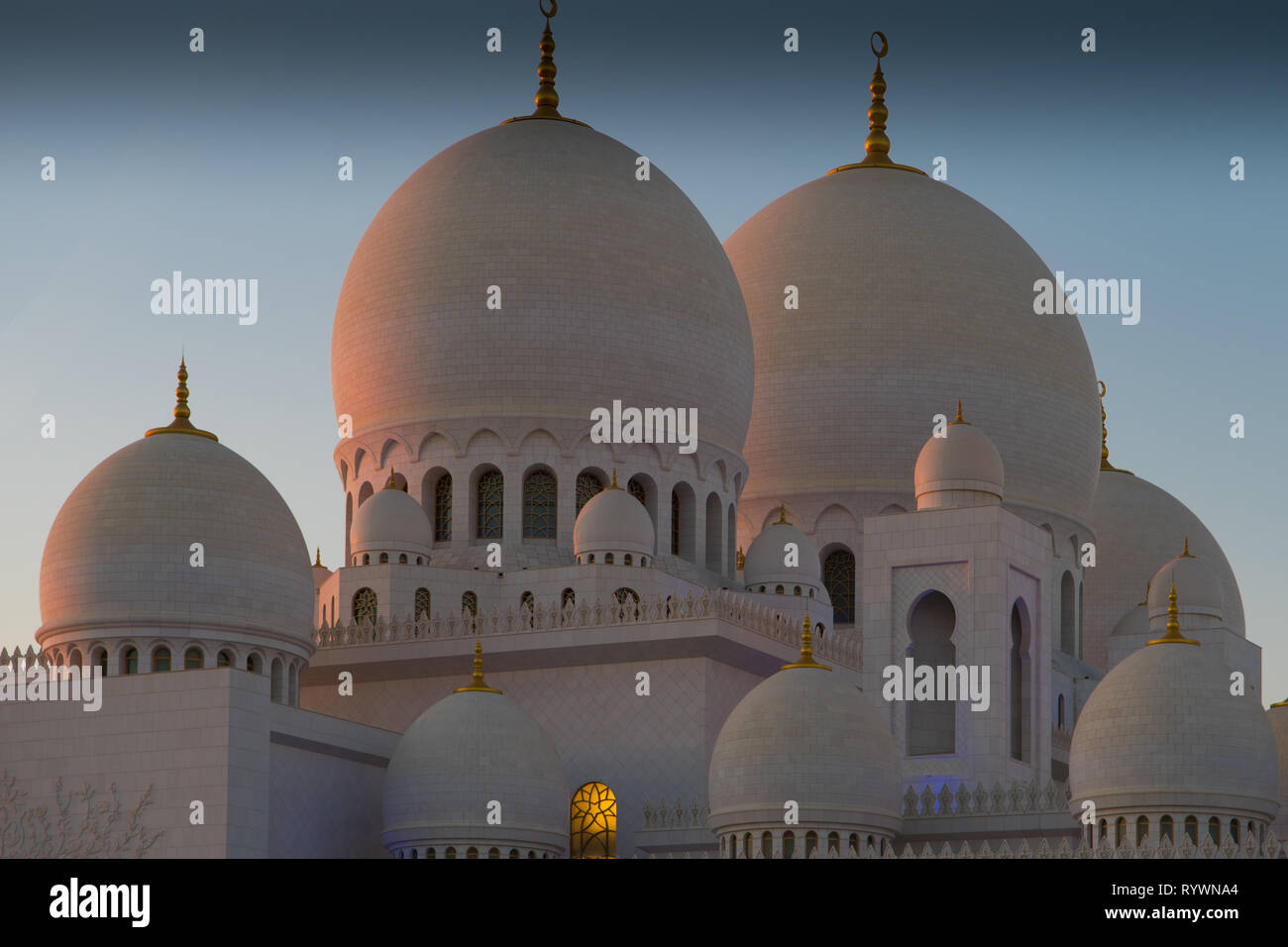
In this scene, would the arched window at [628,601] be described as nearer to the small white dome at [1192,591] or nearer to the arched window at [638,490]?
the arched window at [638,490]

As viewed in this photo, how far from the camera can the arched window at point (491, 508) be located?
46812 mm

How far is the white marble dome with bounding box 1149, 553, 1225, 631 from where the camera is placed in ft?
162

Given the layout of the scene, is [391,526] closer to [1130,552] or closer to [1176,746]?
[1176,746]

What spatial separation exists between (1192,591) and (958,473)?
894cm

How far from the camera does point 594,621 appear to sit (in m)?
43.3

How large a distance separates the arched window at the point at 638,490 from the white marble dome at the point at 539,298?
1.42m

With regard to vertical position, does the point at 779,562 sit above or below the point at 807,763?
above

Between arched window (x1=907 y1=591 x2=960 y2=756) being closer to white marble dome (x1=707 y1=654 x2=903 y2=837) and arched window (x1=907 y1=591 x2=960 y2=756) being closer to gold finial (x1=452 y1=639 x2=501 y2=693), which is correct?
white marble dome (x1=707 y1=654 x2=903 y2=837)

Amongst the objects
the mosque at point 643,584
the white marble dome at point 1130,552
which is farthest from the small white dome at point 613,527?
the white marble dome at point 1130,552

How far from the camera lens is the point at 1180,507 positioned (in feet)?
195

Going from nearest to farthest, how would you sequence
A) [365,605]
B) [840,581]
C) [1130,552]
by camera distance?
[365,605], [840,581], [1130,552]

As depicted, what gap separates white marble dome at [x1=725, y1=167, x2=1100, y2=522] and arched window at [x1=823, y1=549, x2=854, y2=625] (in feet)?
4.29

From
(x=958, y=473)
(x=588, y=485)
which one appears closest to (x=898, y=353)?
(x=588, y=485)
